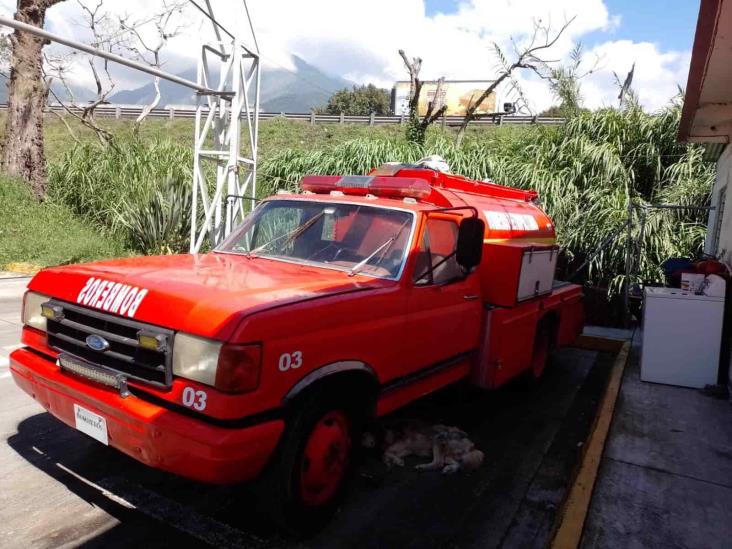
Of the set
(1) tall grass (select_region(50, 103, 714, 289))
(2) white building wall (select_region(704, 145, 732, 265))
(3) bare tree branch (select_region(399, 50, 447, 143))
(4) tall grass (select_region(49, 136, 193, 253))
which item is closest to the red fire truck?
(2) white building wall (select_region(704, 145, 732, 265))

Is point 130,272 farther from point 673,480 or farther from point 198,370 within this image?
point 673,480

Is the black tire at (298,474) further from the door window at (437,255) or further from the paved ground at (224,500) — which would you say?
the door window at (437,255)

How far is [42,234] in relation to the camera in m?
13.2

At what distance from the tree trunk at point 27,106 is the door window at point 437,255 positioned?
46.9 ft

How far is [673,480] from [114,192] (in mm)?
13996

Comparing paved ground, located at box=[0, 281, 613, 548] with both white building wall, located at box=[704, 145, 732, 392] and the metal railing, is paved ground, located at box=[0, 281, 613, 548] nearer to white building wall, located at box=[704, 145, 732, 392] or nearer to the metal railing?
white building wall, located at box=[704, 145, 732, 392]

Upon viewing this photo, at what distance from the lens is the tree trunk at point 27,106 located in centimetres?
1457

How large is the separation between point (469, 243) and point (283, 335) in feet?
5.47

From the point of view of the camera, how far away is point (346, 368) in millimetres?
3209

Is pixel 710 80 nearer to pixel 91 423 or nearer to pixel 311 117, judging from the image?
pixel 91 423

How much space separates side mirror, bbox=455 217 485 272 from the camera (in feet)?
13.0

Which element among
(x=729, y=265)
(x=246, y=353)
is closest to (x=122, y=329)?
(x=246, y=353)

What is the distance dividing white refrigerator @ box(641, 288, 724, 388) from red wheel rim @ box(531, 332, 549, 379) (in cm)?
103

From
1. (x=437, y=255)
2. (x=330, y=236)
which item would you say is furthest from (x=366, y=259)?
(x=437, y=255)
